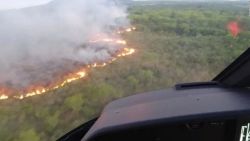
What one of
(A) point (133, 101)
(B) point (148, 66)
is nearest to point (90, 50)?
(B) point (148, 66)

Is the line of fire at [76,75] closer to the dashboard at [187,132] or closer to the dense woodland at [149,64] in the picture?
the dense woodland at [149,64]

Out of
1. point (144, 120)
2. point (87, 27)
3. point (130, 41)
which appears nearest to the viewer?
point (144, 120)

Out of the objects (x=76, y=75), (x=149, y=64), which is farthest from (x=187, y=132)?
(x=76, y=75)

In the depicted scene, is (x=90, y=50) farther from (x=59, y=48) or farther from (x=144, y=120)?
(x=144, y=120)

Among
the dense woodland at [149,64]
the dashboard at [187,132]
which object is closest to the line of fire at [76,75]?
the dense woodland at [149,64]

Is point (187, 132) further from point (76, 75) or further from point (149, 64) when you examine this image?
point (76, 75)
